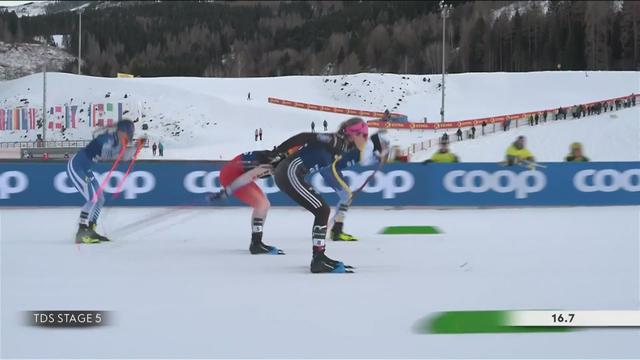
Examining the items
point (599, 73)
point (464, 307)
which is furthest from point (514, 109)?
point (464, 307)

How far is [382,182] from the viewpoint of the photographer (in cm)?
1427

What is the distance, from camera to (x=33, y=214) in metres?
12.8

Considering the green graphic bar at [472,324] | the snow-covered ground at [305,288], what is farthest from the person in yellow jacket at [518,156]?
the green graphic bar at [472,324]

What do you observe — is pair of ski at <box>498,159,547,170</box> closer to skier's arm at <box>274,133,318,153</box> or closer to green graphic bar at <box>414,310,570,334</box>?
skier's arm at <box>274,133,318,153</box>

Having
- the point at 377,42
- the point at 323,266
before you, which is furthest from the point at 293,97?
the point at 323,266

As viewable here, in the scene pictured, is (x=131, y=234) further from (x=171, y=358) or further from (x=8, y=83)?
(x=8, y=83)

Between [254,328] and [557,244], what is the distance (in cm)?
560

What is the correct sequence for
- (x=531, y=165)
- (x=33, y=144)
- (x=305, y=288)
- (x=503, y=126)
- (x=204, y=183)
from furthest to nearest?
(x=503, y=126) → (x=33, y=144) → (x=531, y=165) → (x=204, y=183) → (x=305, y=288)

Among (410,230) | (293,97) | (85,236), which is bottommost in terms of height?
(410,230)

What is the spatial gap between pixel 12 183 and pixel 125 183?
246 centimetres

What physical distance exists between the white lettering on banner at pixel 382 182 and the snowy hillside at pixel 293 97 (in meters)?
21.2

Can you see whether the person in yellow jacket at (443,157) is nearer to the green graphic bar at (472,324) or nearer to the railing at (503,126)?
the green graphic bar at (472,324)

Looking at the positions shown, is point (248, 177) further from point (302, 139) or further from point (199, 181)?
point (199, 181)

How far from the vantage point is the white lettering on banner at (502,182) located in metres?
14.2
